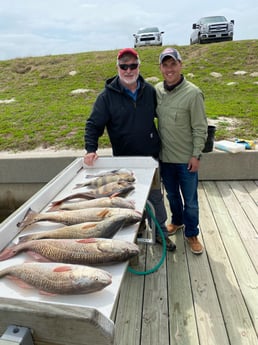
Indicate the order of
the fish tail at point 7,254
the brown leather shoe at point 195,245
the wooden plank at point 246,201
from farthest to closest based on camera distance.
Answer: the wooden plank at point 246,201 < the brown leather shoe at point 195,245 < the fish tail at point 7,254

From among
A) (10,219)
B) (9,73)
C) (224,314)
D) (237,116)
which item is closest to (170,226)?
(224,314)

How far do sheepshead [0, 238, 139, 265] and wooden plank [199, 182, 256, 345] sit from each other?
3.98 feet

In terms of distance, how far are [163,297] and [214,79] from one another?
8.60 m

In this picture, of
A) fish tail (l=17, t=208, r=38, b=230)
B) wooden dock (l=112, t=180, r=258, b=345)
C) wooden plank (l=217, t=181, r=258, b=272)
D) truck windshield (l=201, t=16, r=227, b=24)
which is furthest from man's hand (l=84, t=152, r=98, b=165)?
truck windshield (l=201, t=16, r=227, b=24)

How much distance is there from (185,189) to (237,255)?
0.78 metres

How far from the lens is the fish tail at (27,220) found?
1.58m

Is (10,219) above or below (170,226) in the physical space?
above

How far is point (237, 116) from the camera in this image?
588cm

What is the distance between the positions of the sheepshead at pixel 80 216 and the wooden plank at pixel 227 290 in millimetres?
1141

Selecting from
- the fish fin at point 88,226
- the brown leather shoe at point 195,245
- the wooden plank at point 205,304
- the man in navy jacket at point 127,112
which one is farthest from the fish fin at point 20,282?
the brown leather shoe at point 195,245

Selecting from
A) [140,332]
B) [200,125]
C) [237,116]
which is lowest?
[140,332]

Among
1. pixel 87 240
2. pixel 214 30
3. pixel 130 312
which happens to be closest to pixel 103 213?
pixel 87 240

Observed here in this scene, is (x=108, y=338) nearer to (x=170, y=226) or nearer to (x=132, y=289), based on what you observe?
(x=132, y=289)

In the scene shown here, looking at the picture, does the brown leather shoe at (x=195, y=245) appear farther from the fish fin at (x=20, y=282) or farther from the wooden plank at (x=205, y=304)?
the fish fin at (x=20, y=282)
